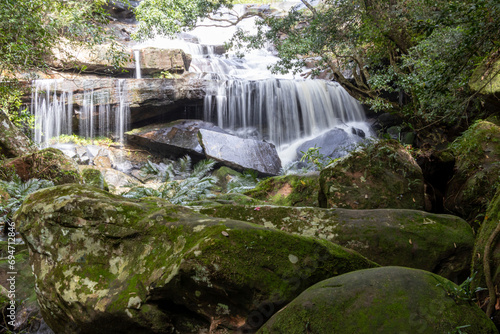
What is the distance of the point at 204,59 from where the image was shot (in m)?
20.5

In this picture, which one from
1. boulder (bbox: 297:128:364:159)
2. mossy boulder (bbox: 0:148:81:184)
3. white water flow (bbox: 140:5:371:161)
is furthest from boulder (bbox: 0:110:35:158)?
white water flow (bbox: 140:5:371:161)

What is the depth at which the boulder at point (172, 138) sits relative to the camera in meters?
13.6

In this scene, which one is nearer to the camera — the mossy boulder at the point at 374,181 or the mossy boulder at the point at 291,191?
the mossy boulder at the point at 374,181

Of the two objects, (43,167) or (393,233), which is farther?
(43,167)

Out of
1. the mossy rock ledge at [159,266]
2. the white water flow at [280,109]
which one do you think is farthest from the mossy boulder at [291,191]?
the white water flow at [280,109]

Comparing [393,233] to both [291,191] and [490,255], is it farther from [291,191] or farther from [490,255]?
[291,191]

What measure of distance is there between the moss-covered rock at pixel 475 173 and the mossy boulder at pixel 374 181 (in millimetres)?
653

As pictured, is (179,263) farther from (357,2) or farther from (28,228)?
(357,2)

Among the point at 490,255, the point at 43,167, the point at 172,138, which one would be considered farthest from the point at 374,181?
the point at 172,138

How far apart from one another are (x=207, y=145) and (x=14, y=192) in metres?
7.37

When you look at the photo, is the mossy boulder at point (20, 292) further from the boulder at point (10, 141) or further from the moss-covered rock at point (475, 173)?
the moss-covered rock at point (475, 173)

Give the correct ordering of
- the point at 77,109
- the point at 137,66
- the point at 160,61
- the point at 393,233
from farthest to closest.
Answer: the point at 160,61 → the point at 137,66 → the point at 77,109 → the point at 393,233

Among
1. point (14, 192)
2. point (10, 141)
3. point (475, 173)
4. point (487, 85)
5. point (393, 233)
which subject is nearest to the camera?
point (393, 233)

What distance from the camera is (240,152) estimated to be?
1245 centimetres
